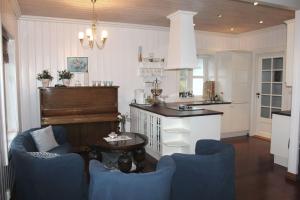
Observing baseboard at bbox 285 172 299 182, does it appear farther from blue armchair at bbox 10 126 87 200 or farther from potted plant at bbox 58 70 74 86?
potted plant at bbox 58 70 74 86

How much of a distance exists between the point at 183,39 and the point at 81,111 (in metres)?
2.45

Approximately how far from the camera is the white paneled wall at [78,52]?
496 cm

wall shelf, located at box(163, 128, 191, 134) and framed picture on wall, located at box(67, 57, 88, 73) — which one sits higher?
framed picture on wall, located at box(67, 57, 88, 73)

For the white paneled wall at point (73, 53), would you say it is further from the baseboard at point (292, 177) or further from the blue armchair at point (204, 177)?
the baseboard at point (292, 177)

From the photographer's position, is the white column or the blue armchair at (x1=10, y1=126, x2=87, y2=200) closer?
the blue armchair at (x1=10, y1=126, x2=87, y2=200)

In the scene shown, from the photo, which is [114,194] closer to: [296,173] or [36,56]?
[296,173]

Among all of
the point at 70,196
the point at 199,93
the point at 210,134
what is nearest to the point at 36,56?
the point at 70,196

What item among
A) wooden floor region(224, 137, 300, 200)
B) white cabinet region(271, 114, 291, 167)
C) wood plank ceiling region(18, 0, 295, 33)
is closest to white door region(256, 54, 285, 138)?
wood plank ceiling region(18, 0, 295, 33)

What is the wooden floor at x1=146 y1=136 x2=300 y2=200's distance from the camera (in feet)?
11.0

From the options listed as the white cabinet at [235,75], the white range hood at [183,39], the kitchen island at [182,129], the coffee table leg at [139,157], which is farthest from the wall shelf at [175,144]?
the white cabinet at [235,75]

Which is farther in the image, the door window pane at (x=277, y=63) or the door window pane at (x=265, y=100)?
the door window pane at (x=265, y=100)

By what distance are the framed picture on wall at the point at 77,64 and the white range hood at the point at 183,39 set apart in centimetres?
193

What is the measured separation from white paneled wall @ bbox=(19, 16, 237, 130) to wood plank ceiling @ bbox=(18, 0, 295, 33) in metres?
0.29

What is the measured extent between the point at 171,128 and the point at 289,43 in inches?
111
